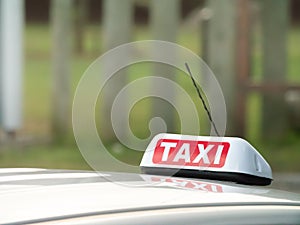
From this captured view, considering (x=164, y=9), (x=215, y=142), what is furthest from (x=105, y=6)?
(x=215, y=142)

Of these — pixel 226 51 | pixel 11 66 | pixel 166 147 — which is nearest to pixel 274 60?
pixel 226 51

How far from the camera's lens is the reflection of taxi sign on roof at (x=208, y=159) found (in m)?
2.71

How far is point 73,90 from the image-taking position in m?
10.7

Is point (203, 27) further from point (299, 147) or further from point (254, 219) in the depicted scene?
point (254, 219)

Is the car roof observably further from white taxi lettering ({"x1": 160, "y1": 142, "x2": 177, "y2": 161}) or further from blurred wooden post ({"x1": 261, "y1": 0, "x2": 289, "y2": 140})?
blurred wooden post ({"x1": 261, "y1": 0, "x2": 289, "y2": 140})

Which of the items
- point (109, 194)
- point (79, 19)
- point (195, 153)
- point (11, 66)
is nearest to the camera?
point (109, 194)

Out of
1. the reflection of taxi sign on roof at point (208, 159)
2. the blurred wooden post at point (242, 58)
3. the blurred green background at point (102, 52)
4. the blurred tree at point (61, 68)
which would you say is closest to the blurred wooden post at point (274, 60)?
the blurred green background at point (102, 52)

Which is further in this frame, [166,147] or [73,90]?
[73,90]

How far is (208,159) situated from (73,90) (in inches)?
318

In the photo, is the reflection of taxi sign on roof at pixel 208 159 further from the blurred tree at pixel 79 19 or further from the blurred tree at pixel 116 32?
the blurred tree at pixel 79 19

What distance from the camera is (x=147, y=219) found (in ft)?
7.36

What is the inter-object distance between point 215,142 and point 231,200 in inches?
13.2

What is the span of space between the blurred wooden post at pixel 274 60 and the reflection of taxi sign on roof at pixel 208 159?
Answer: 7.67 meters

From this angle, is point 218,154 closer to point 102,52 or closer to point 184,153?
point 184,153
